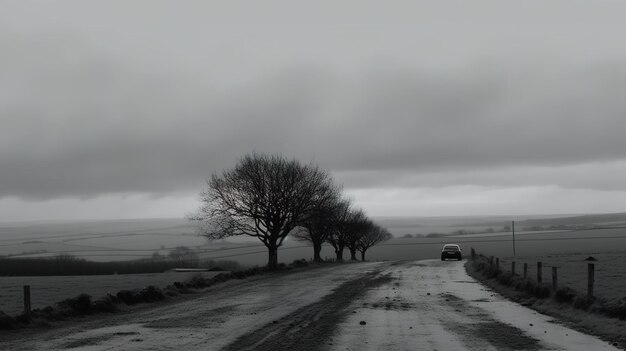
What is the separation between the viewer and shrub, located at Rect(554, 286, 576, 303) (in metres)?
19.8

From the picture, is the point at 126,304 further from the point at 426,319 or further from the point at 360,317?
the point at 426,319

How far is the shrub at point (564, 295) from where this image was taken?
1978cm

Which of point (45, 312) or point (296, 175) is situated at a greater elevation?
point (296, 175)

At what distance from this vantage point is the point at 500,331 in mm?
14742

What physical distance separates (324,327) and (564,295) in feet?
29.8

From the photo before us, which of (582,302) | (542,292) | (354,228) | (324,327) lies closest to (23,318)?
(324,327)

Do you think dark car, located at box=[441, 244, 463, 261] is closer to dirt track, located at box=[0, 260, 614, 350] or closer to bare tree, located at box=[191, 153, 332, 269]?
bare tree, located at box=[191, 153, 332, 269]

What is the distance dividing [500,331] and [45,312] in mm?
12841

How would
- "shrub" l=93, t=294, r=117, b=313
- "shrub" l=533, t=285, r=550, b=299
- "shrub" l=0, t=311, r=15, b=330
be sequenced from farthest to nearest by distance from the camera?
"shrub" l=533, t=285, r=550, b=299
"shrub" l=93, t=294, r=117, b=313
"shrub" l=0, t=311, r=15, b=330

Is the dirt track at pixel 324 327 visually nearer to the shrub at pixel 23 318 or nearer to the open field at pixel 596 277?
the shrub at pixel 23 318

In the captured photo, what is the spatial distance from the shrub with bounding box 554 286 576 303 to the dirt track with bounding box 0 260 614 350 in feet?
4.28

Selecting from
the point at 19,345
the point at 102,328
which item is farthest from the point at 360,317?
the point at 19,345

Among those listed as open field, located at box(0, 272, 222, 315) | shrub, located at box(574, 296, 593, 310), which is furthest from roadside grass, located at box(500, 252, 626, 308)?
open field, located at box(0, 272, 222, 315)

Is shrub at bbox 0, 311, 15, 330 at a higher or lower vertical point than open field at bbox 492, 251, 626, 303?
higher
